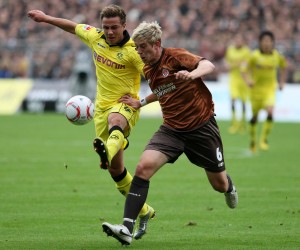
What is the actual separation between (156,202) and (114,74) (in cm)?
257

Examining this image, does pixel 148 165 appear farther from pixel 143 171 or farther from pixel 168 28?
pixel 168 28

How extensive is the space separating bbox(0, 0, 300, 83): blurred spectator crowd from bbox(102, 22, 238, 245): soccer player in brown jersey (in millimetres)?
21564

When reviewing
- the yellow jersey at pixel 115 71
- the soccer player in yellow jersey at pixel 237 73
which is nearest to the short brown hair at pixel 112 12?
the yellow jersey at pixel 115 71

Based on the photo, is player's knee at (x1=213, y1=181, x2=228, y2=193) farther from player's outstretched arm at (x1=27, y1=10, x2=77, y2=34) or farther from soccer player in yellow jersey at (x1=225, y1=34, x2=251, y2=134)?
soccer player in yellow jersey at (x1=225, y1=34, x2=251, y2=134)

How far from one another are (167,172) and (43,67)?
19480mm

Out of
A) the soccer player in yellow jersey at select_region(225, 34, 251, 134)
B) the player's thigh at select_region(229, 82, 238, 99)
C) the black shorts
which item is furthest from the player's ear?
the player's thigh at select_region(229, 82, 238, 99)

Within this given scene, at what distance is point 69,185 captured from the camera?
45.3ft

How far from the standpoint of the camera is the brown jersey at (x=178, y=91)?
28.5 feet

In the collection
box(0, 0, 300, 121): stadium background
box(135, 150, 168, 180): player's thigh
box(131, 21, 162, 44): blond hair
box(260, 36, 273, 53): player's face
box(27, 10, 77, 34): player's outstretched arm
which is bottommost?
box(0, 0, 300, 121): stadium background

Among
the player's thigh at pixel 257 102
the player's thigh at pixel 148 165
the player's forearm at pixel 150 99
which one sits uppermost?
the player's forearm at pixel 150 99

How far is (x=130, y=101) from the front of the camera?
9914 millimetres

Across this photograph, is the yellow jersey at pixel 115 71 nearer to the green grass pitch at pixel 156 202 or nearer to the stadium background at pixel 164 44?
the green grass pitch at pixel 156 202

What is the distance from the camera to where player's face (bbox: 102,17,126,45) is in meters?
9.67

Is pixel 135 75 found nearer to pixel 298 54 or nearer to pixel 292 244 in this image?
pixel 292 244
